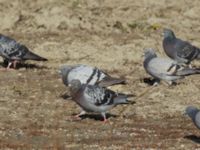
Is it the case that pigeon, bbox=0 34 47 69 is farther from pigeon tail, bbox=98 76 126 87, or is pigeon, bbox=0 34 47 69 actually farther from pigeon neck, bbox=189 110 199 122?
pigeon neck, bbox=189 110 199 122

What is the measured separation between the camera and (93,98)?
39.9ft

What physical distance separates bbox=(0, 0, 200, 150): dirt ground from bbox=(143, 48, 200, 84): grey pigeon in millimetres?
199

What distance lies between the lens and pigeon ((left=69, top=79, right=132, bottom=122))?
12172 mm

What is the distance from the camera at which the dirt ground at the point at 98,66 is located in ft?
37.9

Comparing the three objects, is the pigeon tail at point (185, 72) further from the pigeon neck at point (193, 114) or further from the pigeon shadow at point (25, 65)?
the pigeon neck at point (193, 114)

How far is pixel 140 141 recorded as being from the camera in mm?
11305

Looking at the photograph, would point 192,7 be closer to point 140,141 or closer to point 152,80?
point 152,80

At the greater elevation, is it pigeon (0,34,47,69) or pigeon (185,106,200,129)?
pigeon (0,34,47,69)

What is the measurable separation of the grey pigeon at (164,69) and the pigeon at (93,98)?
2208 millimetres

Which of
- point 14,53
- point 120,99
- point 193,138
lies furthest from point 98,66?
point 193,138

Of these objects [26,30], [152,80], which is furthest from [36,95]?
[26,30]

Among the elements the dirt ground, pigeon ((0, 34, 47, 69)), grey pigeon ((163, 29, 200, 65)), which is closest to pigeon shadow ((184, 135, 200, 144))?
the dirt ground

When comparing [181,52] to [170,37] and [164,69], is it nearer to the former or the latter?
[170,37]

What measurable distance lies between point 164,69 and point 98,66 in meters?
2.29
